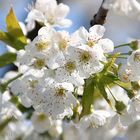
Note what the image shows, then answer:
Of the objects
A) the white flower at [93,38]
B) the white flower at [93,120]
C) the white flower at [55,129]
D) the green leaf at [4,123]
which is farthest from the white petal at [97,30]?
the white flower at [55,129]

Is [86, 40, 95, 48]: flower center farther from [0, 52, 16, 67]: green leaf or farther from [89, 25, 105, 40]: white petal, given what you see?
[0, 52, 16, 67]: green leaf

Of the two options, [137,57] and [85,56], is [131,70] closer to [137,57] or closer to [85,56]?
[137,57]

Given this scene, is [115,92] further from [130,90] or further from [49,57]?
[49,57]

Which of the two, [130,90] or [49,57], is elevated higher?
[49,57]

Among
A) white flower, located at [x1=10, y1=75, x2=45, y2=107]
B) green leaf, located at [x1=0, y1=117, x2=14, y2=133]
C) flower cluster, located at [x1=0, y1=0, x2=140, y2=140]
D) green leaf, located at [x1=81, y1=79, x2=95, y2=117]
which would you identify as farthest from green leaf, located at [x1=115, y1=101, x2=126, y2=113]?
green leaf, located at [x1=0, y1=117, x2=14, y2=133]

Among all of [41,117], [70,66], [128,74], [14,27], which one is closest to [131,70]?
[128,74]

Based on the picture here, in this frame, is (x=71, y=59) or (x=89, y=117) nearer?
(x=71, y=59)

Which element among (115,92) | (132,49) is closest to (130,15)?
(132,49)
